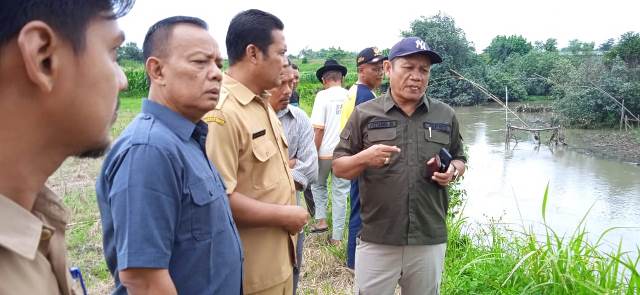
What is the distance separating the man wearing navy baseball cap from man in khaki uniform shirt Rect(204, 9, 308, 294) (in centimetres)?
66

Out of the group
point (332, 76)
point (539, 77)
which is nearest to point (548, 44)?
point (539, 77)

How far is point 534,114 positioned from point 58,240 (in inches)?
1068

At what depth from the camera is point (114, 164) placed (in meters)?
1.38

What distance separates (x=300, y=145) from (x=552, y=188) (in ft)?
33.1

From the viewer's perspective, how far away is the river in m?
7.96

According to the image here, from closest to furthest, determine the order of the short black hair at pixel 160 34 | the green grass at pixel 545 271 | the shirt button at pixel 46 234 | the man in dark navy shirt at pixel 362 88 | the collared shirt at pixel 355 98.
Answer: the shirt button at pixel 46 234
the short black hair at pixel 160 34
the green grass at pixel 545 271
the man in dark navy shirt at pixel 362 88
the collared shirt at pixel 355 98

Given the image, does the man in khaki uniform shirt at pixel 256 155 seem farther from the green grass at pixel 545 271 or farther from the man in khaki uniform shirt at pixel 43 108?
the green grass at pixel 545 271

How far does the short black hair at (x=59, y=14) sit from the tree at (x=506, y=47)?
43.6 metres

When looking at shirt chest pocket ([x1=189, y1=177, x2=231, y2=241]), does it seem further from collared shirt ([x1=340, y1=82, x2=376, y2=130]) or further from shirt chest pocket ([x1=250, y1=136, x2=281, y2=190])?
collared shirt ([x1=340, y1=82, x2=376, y2=130])

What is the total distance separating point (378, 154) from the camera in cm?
242

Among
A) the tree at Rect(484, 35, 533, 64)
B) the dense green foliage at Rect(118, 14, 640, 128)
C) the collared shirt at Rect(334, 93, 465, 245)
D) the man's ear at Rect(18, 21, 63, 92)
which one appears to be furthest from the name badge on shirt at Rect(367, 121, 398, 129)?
the tree at Rect(484, 35, 533, 64)

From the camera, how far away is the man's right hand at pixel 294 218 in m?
1.86

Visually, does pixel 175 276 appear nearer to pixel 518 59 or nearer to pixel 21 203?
pixel 21 203

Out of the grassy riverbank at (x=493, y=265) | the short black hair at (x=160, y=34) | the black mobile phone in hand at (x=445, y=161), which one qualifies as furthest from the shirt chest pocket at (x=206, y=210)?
the grassy riverbank at (x=493, y=265)
